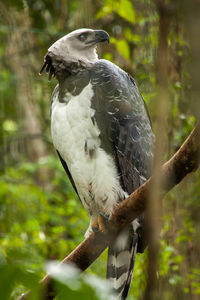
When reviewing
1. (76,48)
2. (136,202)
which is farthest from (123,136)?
(136,202)

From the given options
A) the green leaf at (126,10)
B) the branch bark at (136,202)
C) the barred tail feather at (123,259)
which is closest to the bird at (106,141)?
the barred tail feather at (123,259)

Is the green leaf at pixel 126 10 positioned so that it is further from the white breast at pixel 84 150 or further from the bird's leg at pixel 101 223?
the bird's leg at pixel 101 223

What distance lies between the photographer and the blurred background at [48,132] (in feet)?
4.68

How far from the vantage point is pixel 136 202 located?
6.76 feet

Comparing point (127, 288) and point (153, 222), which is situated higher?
point (153, 222)

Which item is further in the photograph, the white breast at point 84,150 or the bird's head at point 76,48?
the bird's head at point 76,48

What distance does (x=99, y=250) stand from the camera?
9.02ft

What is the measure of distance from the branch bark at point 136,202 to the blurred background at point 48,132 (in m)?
0.05

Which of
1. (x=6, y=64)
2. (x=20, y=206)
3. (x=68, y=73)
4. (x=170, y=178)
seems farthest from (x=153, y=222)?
(x=6, y=64)

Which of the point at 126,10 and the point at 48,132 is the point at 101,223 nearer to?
the point at 126,10

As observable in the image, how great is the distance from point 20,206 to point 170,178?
128 inches

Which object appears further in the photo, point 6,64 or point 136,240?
point 6,64

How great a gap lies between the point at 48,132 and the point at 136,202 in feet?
13.8

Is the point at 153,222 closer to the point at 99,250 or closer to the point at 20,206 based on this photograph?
the point at 99,250
